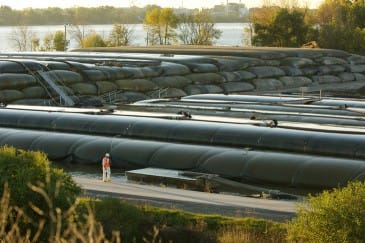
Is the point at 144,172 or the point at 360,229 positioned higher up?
the point at 360,229

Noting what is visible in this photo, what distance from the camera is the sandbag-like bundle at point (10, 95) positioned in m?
32.3

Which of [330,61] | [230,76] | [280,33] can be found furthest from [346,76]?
[280,33]

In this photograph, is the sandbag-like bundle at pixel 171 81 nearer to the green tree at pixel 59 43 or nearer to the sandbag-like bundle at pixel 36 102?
the sandbag-like bundle at pixel 36 102

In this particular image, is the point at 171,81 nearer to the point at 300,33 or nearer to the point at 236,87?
the point at 236,87

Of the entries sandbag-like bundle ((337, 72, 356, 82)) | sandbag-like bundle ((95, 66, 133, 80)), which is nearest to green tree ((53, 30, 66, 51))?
sandbag-like bundle ((337, 72, 356, 82))

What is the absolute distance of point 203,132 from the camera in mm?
22453

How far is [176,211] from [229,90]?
28.1m

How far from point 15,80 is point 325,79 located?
2476 cm

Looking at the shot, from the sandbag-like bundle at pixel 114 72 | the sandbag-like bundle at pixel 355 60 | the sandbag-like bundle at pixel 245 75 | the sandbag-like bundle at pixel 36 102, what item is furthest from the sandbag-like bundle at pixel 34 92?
the sandbag-like bundle at pixel 355 60

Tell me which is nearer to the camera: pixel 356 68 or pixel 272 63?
pixel 272 63

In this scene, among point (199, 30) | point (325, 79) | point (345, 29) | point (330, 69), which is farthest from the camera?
point (199, 30)

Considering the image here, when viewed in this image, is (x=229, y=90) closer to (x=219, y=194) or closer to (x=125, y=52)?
(x=125, y=52)

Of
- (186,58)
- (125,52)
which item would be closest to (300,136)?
(186,58)

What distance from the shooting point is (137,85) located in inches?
1524
